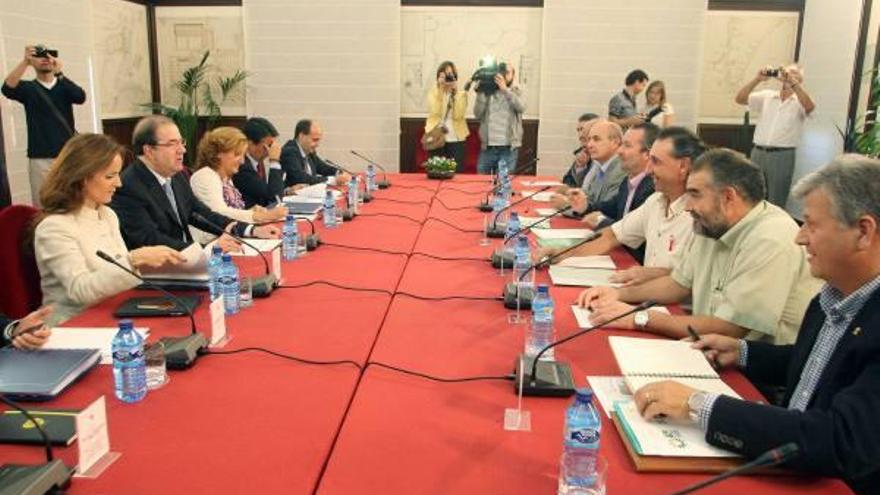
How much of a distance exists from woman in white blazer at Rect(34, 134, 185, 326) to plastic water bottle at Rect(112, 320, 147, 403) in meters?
0.68

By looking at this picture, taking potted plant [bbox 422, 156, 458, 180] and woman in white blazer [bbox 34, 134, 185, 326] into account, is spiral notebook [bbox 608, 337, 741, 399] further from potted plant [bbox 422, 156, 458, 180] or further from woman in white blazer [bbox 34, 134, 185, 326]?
potted plant [bbox 422, 156, 458, 180]

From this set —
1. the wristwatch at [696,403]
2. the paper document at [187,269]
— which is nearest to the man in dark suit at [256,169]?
the paper document at [187,269]

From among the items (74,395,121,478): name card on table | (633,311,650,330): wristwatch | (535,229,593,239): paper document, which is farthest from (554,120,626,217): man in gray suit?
(74,395,121,478): name card on table

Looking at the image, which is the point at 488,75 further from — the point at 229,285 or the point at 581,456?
the point at 581,456

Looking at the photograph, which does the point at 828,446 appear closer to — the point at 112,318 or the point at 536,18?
the point at 112,318

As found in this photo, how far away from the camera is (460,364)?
5.40ft

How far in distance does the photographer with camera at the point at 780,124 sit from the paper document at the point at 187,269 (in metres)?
4.93

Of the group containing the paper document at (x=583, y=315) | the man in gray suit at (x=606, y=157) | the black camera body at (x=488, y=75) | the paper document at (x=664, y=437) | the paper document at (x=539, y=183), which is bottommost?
the paper document at (x=583, y=315)

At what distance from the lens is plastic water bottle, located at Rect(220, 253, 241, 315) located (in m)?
1.96

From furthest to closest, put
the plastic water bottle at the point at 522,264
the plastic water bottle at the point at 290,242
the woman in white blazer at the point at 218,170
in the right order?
the woman in white blazer at the point at 218,170
the plastic water bottle at the point at 290,242
the plastic water bottle at the point at 522,264

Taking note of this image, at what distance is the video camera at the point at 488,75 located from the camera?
621cm

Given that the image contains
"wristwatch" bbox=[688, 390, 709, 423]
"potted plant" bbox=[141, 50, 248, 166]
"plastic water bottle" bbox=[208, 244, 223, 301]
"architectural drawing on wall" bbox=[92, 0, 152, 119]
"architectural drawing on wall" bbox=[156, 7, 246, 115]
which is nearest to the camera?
"wristwatch" bbox=[688, 390, 709, 423]

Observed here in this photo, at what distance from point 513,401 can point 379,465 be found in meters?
0.37

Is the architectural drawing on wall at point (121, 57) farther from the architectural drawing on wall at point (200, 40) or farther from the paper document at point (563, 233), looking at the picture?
the paper document at point (563, 233)
